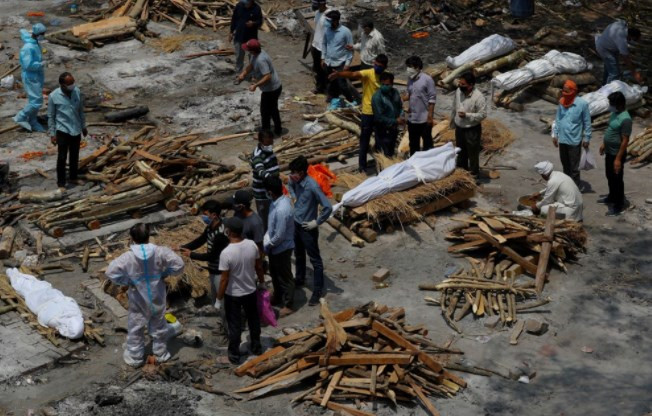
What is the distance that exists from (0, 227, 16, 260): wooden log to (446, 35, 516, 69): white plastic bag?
926cm

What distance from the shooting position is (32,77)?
18125mm

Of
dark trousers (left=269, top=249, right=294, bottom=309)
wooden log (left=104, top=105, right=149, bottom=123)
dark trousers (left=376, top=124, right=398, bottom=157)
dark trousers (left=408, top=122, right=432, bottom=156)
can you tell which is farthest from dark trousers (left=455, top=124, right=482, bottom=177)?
wooden log (left=104, top=105, right=149, bottom=123)

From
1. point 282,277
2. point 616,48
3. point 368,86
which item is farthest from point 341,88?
point 282,277

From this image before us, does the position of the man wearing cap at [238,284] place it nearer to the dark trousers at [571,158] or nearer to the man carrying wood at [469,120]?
the man carrying wood at [469,120]

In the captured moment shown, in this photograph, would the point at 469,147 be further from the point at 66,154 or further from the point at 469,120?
the point at 66,154

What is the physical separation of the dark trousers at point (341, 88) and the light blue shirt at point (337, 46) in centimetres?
13

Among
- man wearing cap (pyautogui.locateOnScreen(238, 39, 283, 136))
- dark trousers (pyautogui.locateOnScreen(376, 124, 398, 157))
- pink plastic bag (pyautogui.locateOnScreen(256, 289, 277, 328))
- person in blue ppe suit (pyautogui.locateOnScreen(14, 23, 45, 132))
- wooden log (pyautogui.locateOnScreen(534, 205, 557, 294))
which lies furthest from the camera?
person in blue ppe suit (pyautogui.locateOnScreen(14, 23, 45, 132))

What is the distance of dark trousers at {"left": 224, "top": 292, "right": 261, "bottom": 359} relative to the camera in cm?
1128

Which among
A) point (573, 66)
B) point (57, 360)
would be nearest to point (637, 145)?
point (573, 66)

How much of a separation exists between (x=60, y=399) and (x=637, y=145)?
10.4 m

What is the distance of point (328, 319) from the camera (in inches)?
447

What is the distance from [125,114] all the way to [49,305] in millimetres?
7053

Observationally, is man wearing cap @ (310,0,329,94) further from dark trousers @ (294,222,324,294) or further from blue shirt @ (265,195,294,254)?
blue shirt @ (265,195,294,254)

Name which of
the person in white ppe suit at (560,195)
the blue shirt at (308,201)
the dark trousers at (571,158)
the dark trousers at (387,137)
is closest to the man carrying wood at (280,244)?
the blue shirt at (308,201)
